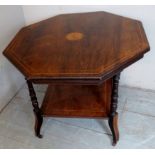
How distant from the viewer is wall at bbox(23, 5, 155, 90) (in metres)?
1.41

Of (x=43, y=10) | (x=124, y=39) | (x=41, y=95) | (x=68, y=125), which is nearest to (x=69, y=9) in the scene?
(x=43, y=10)

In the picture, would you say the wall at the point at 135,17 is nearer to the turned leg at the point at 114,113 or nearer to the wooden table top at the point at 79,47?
the wooden table top at the point at 79,47

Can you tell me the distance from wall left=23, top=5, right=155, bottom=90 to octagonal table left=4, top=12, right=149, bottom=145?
0.24ft

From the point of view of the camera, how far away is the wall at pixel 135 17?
4.62 ft

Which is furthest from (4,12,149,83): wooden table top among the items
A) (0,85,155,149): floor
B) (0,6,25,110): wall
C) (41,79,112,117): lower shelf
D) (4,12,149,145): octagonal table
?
(0,85,155,149): floor

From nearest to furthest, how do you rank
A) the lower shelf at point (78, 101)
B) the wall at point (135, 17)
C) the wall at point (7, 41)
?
1. the lower shelf at point (78, 101)
2. the wall at point (135, 17)
3. the wall at point (7, 41)

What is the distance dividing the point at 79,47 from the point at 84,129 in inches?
23.0

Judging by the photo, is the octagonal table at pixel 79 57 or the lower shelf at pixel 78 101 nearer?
the octagonal table at pixel 79 57

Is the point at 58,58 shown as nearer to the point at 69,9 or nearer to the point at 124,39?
the point at 124,39

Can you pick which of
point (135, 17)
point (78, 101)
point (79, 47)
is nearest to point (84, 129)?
point (78, 101)

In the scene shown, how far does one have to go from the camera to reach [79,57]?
1040 millimetres

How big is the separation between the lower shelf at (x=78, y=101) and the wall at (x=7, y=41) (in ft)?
1.26

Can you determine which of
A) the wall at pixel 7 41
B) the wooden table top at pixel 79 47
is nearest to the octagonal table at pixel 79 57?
the wooden table top at pixel 79 47
